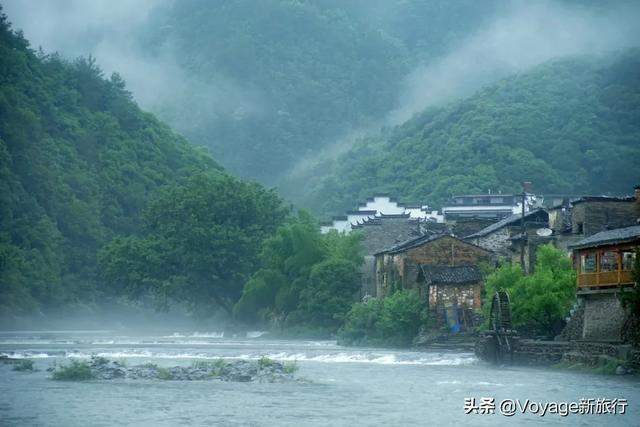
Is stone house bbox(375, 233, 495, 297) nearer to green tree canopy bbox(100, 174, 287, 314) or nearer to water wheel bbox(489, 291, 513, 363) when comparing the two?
water wheel bbox(489, 291, 513, 363)

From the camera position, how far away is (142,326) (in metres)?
120

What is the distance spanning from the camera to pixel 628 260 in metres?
49.7

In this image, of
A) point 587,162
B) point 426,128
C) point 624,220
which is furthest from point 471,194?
point 624,220

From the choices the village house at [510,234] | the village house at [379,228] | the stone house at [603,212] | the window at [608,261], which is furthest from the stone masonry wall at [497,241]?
the window at [608,261]

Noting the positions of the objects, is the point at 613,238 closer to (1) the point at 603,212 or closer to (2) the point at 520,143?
(1) the point at 603,212

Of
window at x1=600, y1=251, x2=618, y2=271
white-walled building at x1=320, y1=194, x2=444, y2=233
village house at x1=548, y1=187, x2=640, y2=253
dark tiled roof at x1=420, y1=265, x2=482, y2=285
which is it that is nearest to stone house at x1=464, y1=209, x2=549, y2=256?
dark tiled roof at x1=420, y1=265, x2=482, y2=285

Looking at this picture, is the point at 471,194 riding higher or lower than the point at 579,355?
higher

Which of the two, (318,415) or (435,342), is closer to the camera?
(318,415)

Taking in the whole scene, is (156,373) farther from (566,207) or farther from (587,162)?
(587,162)

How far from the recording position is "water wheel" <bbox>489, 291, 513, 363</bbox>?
175 ft

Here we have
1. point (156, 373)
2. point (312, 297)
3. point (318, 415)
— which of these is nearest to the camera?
point (318, 415)

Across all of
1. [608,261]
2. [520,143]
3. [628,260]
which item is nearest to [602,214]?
[608,261]

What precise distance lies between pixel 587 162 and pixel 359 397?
102820 millimetres

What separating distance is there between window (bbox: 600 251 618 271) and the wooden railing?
0.79m
